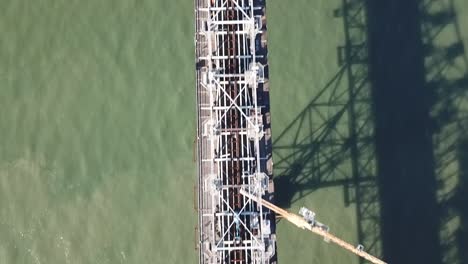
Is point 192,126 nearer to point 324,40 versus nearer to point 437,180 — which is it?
point 324,40

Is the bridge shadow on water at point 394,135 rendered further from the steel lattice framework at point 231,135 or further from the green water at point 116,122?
the steel lattice framework at point 231,135

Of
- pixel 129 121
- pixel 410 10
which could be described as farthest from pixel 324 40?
pixel 129 121

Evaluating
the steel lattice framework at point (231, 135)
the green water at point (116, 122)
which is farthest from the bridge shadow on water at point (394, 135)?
the steel lattice framework at point (231, 135)

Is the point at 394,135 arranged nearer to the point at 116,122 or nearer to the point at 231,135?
the point at 231,135

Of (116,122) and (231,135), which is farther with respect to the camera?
(116,122)

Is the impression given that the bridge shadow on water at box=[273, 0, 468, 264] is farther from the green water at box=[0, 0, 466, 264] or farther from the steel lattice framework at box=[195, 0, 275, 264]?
the steel lattice framework at box=[195, 0, 275, 264]

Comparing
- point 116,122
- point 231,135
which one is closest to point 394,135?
point 231,135
